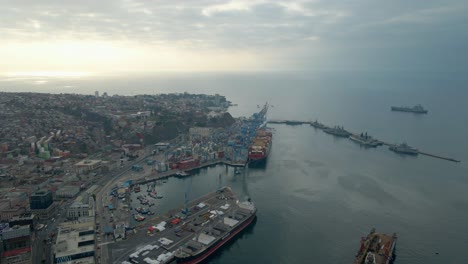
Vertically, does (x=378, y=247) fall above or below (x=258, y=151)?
below

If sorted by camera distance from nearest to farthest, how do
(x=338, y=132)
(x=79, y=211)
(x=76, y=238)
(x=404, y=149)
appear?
1. (x=76, y=238)
2. (x=79, y=211)
3. (x=404, y=149)
4. (x=338, y=132)

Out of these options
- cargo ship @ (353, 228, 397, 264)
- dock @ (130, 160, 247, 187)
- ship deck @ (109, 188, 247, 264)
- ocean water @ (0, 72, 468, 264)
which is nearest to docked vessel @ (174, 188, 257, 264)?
ship deck @ (109, 188, 247, 264)

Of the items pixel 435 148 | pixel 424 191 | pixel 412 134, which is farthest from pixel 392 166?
pixel 412 134

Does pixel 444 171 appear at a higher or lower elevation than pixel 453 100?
lower

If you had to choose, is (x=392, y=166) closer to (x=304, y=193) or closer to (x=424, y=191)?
(x=424, y=191)

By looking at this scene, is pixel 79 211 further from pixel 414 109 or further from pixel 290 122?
pixel 414 109

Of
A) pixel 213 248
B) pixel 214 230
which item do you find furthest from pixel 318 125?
pixel 213 248

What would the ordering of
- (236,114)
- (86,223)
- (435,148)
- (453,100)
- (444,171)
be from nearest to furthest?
(86,223) < (444,171) < (435,148) < (236,114) < (453,100)

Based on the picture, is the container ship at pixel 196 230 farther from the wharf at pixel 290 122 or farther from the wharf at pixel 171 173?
the wharf at pixel 290 122
